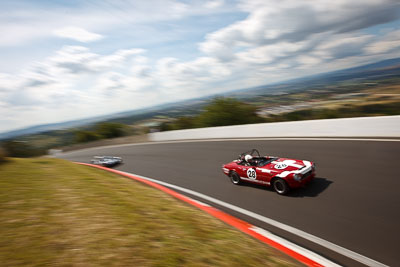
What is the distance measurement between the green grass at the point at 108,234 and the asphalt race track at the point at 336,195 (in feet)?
4.23

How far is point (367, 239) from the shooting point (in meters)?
3.72

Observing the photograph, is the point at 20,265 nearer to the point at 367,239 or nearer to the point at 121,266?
the point at 121,266

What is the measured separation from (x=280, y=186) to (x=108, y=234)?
163 inches

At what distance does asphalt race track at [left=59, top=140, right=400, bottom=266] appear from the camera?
3.76m

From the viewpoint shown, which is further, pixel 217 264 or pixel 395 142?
pixel 395 142

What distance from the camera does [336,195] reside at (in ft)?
17.0

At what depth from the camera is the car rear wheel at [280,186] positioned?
18.2 ft

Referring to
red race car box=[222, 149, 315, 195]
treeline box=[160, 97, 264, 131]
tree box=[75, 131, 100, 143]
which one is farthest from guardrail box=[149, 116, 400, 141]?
tree box=[75, 131, 100, 143]

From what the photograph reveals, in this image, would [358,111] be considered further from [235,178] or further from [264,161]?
[235,178]

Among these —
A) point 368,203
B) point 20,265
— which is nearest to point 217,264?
point 20,265

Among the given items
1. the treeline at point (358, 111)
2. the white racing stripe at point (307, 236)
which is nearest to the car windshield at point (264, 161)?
the white racing stripe at point (307, 236)

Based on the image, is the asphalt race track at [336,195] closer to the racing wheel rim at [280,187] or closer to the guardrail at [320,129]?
the racing wheel rim at [280,187]

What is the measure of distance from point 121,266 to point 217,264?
3.84ft

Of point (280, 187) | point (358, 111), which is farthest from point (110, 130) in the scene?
point (280, 187)
